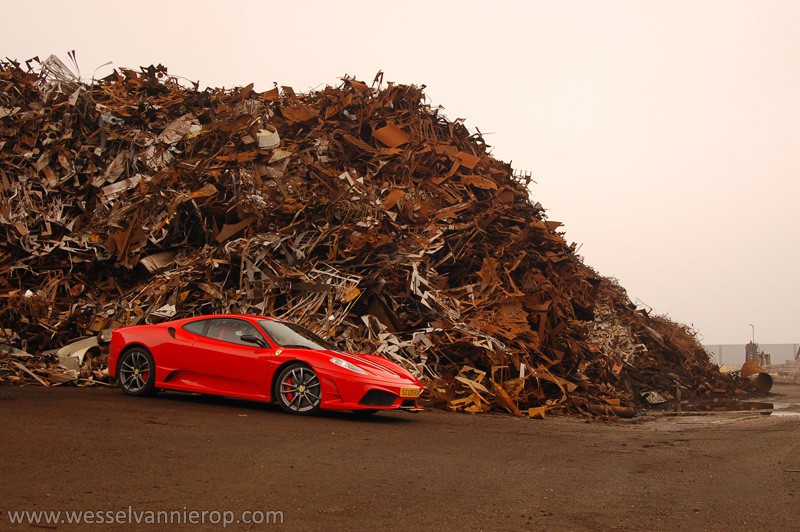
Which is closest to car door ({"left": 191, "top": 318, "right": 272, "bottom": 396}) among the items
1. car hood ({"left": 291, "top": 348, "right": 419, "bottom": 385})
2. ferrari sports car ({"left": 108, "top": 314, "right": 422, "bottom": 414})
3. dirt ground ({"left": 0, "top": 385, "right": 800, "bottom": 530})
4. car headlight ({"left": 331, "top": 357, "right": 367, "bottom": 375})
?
ferrari sports car ({"left": 108, "top": 314, "right": 422, "bottom": 414})

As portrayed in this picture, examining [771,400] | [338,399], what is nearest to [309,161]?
[338,399]

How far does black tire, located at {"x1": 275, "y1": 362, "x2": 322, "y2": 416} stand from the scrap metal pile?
3.48 metres

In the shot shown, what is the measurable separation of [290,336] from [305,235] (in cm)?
533

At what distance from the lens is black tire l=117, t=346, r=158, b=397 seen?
11.4 metres

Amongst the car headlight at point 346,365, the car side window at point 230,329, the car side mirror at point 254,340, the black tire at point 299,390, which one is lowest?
the black tire at point 299,390

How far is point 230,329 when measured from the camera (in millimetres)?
11258

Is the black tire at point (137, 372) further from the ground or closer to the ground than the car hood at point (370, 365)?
closer to the ground

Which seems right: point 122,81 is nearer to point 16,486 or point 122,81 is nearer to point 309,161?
point 309,161

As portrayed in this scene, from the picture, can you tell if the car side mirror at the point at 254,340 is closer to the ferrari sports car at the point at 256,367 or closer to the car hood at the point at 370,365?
the ferrari sports car at the point at 256,367

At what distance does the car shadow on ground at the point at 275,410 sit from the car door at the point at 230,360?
41cm

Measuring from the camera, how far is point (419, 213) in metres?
18.4

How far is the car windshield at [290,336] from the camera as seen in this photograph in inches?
432

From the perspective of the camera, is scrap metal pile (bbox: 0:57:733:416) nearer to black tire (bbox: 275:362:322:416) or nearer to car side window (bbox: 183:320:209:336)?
car side window (bbox: 183:320:209:336)

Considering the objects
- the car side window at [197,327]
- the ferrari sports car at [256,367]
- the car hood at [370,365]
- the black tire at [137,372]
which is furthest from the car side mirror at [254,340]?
the black tire at [137,372]
